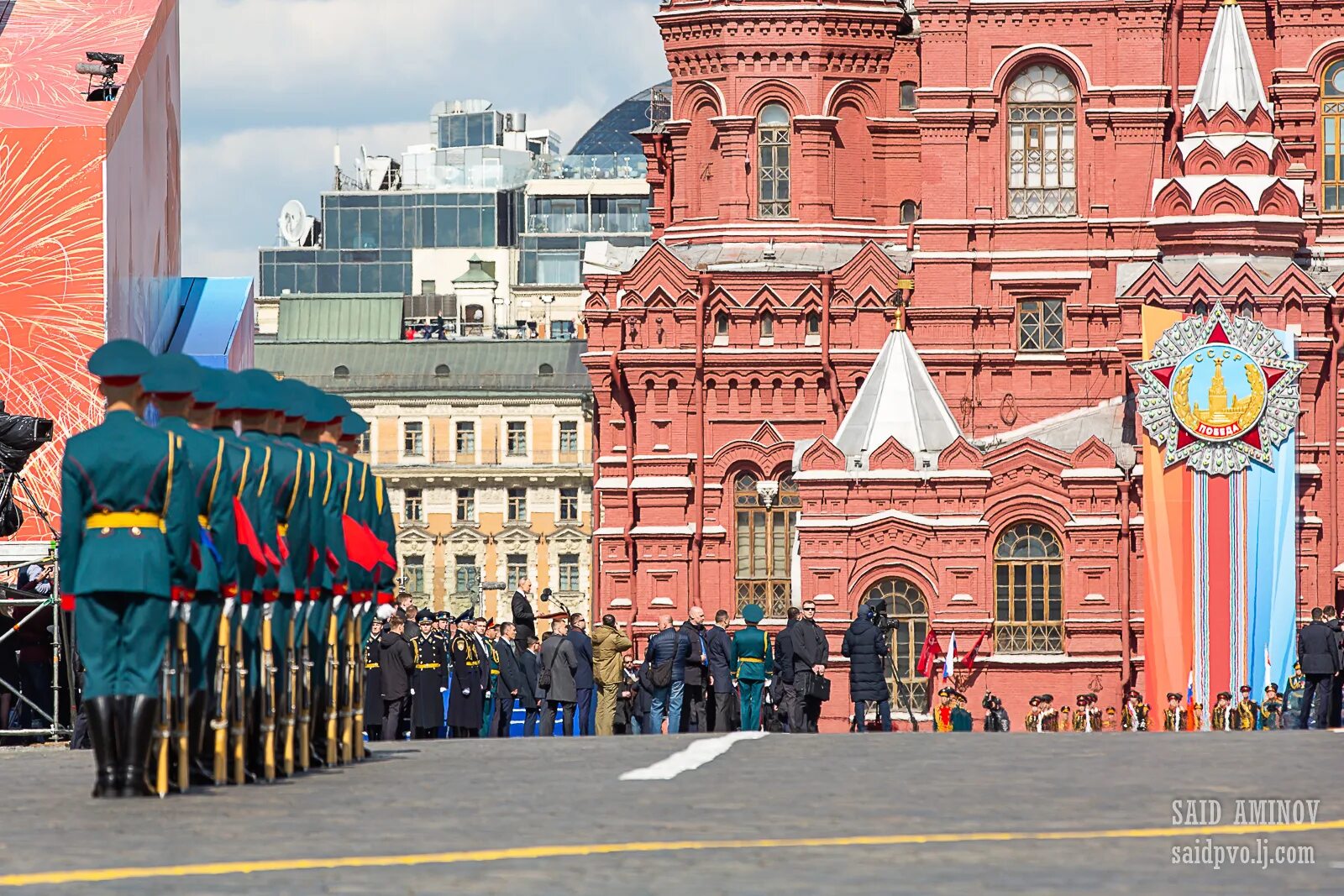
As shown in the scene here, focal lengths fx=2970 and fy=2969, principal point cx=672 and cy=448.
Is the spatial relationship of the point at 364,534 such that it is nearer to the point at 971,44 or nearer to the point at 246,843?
the point at 246,843

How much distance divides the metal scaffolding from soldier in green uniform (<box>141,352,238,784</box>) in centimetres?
845

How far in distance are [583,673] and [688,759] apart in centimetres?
1269

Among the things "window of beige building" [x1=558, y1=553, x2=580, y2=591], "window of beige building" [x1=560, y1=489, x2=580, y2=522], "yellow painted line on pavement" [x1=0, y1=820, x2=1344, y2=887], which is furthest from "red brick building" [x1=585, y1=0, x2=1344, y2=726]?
"window of beige building" [x1=558, y1=553, x2=580, y2=591]

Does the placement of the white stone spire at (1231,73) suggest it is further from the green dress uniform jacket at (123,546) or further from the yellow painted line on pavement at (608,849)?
the yellow painted line on pavement at (608,849)

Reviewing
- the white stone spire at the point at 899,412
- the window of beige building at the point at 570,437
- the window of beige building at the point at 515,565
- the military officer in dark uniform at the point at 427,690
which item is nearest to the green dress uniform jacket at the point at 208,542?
the military officer in dark uniform at the point at 427,690

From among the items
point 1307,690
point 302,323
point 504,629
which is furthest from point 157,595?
point 302,323

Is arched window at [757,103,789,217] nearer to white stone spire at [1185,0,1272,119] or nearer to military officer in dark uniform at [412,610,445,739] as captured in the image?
white stone spire at [1185,0,1272,119]

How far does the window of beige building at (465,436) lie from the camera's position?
9725 cm

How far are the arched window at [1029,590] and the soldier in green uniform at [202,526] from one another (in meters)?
34.4

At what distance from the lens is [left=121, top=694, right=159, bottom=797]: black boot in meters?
13.5

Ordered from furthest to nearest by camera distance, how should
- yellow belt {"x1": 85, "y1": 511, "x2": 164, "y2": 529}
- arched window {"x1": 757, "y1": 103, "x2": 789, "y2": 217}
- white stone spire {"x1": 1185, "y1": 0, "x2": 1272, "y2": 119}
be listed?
arched window {"x1": 757, "y1": 103, "x2": 789, "y2": 217}, white stone spire {"x1": 1185, "y1": 0, "x2": 1272, "y2": 119}, yellow belt {"x1": 85, "y1": 511, "x2": 164, "y2": 529}

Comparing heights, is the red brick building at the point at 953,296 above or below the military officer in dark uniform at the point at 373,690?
above

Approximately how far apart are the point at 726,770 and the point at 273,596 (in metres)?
2.47

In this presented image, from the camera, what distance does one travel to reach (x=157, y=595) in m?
13.6
